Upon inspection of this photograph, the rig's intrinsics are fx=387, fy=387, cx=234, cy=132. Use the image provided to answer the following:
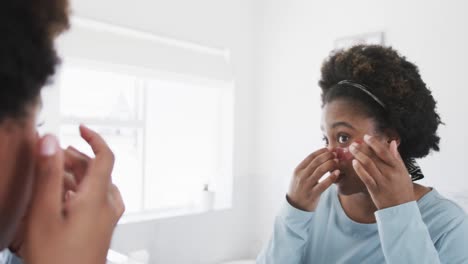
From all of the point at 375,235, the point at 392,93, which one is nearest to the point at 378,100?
the point at 392,93

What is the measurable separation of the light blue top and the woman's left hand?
2cm

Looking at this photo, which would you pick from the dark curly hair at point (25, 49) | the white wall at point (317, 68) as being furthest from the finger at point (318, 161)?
the white wall at point (317, 68)

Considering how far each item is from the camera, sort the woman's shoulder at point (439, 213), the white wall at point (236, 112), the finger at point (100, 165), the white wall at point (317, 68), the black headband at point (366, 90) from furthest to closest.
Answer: the white wall at point (236, 112), the white wall at point (317, 68), the black headband at point (366, 90), the woman's shoulder at point (439, 213), the finger at point (100, 165)

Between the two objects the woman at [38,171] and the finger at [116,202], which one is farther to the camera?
the finger at [116,202]

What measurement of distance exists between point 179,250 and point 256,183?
0.72 metres

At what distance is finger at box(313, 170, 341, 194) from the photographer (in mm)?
958

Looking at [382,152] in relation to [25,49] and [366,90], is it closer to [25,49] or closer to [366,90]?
[366,90]

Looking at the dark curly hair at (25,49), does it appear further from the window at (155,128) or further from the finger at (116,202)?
the window at (155,128)

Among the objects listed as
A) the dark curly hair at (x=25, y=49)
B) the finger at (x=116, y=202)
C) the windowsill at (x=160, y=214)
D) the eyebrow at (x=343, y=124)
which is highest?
the dark curly hair at (x=25, y=49)

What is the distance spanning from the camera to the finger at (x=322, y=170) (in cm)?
97

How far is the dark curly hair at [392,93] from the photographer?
3.15ft

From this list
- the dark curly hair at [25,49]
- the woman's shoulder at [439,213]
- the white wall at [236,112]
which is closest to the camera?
the dark curly hair at [25,49]

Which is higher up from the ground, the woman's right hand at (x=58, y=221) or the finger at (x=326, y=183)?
the woman's right hand at (x=58, y=221)

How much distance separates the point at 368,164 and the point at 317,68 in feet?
5.22
